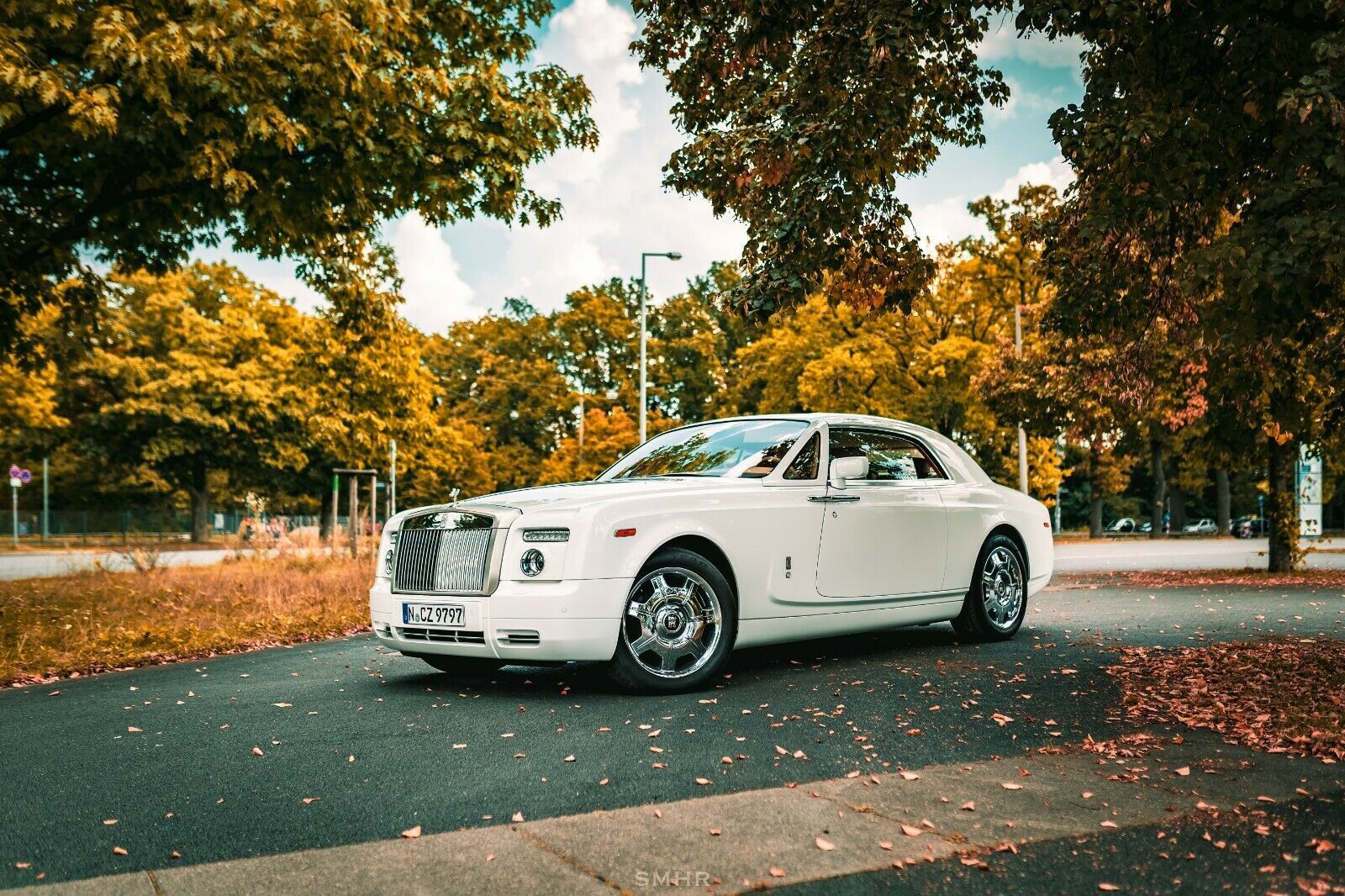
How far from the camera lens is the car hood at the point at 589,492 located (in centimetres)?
670

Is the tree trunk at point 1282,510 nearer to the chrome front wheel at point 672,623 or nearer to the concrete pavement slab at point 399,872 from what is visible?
the chrome front wheel at point 672,623

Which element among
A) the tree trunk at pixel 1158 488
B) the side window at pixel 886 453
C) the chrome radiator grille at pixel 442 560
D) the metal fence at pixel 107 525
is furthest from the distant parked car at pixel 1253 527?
the chrome radiator grille at pixel 442 560

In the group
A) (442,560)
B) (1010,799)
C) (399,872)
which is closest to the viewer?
(399,872)

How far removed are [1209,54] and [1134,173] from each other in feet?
2.62

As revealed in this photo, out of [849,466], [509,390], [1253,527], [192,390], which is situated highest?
[509,390]

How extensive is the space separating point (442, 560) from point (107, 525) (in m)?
55.8

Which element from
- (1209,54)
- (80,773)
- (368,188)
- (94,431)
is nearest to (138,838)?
(80,773)

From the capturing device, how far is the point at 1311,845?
12.4ft

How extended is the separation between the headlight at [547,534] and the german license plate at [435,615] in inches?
23.1

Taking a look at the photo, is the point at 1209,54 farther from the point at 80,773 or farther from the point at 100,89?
the point at 100,89

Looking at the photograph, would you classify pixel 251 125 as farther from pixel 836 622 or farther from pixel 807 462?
pixel 836 622

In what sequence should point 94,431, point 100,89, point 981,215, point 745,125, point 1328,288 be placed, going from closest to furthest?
point 1328,288 → point 745,125 → point 100,89 → point 981,215 → point 94,431

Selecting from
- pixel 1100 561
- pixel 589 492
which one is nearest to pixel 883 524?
pixel 589 492

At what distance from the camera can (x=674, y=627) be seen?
6.79 meters
